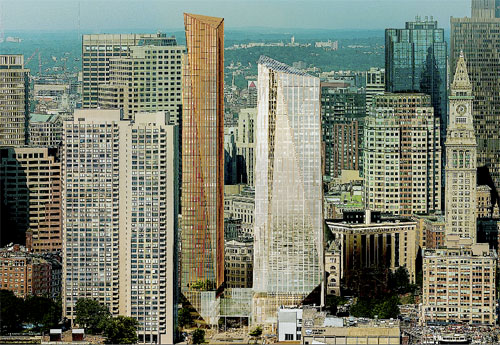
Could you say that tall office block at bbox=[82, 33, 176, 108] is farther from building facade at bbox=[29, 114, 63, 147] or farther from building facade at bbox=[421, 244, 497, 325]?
building facade at bbox=[421, 244, 497, 325]

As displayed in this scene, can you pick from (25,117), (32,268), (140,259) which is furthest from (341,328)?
(25,117)

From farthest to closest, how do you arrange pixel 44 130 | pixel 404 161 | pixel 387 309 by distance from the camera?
pixel 404 161 → pixel 44 130 → pixel 387 309

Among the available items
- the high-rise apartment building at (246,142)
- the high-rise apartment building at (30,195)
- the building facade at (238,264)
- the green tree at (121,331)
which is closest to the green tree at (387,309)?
the building facade at (238,264)

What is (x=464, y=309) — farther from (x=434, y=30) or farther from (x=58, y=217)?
(x=434, y=30)

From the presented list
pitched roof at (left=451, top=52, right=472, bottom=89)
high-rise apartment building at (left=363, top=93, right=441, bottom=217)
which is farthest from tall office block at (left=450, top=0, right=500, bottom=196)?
pitched roof at (left=451, top=52, right=472, bottom=89)

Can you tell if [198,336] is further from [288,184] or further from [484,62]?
[484,62]

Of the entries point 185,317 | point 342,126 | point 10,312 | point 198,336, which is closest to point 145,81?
point 342,126

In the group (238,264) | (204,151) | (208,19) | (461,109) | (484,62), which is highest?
(208,19)
